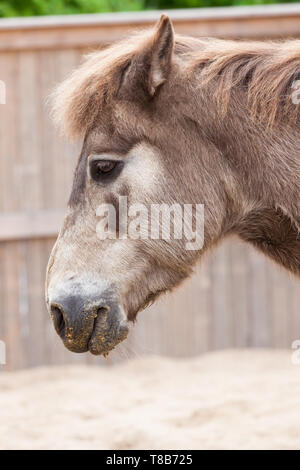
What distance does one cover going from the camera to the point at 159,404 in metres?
5.48

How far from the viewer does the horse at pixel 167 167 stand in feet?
9.32

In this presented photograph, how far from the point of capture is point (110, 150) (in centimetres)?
294

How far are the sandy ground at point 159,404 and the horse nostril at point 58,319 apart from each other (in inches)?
72.1

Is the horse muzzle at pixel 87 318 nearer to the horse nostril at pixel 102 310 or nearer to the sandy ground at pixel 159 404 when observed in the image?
the horse nostril at pixel 102 310

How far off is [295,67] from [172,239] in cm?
84

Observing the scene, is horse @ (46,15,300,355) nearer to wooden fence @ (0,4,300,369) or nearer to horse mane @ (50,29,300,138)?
horse mane @ (50,29,300,138)

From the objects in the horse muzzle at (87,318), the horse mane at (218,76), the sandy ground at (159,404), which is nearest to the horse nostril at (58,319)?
the horse muzzle at (87,318)

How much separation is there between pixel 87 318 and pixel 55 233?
11.7 feet

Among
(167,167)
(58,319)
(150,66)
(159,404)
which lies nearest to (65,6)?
(159,404)

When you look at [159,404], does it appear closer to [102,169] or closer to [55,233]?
[55,233]

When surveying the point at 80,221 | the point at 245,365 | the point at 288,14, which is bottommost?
the point at 245,365

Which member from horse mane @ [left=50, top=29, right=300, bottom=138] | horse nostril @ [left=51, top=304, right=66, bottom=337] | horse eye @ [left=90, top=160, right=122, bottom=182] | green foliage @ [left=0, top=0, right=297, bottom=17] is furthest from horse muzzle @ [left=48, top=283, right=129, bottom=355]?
green foliage @ [left=0, top=0, right=297, bottom=17]
